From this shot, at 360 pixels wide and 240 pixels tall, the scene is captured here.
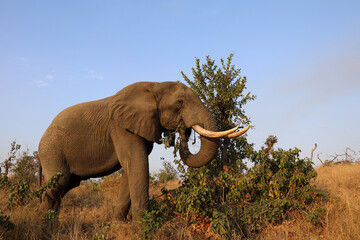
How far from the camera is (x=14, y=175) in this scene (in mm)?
12906

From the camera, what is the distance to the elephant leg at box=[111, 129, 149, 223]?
21.2 feet

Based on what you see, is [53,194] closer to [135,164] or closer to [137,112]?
[135,164]

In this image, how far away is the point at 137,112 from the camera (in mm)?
7008

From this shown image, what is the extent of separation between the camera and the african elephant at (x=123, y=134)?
6891 millimetres

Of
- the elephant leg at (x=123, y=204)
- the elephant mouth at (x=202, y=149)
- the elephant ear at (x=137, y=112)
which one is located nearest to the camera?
the elephant mouth at (x=202, y=149)

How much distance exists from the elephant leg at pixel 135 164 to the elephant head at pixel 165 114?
0.24 m

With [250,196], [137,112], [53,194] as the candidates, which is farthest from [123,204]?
[250,196]

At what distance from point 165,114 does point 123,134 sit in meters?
1.14

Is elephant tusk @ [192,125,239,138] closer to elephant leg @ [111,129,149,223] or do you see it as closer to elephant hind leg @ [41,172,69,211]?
elephant leg @ [111,129,149,223]

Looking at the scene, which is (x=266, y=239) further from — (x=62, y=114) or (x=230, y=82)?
(x=230, y=82)

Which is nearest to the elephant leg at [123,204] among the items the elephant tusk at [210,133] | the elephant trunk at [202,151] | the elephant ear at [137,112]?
the elephant ear at [137,112]

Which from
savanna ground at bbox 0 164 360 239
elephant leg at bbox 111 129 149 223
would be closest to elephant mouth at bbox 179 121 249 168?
elephant leg at bbox 111 129 149 223

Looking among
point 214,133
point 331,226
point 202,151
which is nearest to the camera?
point 331,226

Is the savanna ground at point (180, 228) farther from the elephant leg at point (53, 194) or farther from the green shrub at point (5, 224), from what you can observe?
the elephant leg at point (53, 194)
